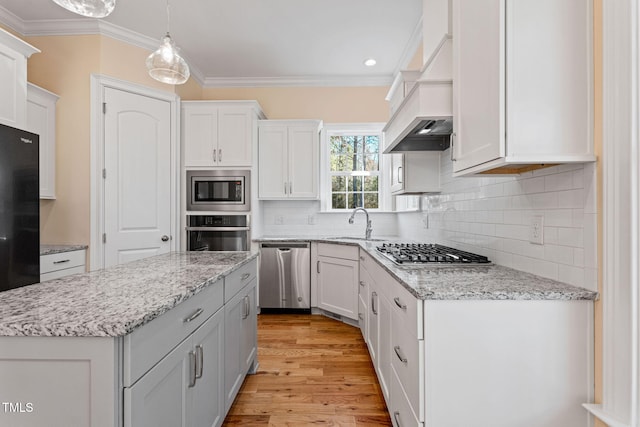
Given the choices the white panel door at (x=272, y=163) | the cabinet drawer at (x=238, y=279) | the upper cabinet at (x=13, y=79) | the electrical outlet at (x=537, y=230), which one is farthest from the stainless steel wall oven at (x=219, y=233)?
the electrical outlet at (x=537, y=230)

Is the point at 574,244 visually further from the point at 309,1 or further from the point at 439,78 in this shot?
the point at 309,1

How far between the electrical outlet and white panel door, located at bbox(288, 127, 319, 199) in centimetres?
279

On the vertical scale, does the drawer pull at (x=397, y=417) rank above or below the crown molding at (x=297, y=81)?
below

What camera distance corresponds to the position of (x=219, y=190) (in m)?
A: 3.83

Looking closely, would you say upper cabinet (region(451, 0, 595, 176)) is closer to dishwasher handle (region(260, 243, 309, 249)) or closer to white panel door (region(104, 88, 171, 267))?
dishwasher handle (region(260, 243, 309, 249))

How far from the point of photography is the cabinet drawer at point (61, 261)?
264cm

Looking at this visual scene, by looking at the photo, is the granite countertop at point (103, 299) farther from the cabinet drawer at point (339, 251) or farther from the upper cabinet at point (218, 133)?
the upper cabinet at point (218, 133)

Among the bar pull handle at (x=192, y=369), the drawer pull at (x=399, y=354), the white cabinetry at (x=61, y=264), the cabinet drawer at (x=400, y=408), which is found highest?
the white cabinetry at (x=61, y=264)

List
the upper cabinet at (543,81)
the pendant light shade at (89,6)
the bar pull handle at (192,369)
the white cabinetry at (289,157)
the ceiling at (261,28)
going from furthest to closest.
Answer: the white cabinetry at (289,157) → the ceiling at (261,28) → the pendant light shade at (89,6) → the bar pull handle at (192,369) → the upper cabinet at (543,81)

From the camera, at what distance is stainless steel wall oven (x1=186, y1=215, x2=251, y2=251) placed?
3.82 metres

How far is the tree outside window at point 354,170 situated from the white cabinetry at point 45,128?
2.96 metres

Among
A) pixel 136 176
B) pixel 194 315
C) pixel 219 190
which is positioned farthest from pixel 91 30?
pixel 194 315

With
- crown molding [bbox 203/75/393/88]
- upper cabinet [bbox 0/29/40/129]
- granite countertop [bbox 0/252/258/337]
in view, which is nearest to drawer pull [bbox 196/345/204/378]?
granite countertop [bbox 0/252/258/337]

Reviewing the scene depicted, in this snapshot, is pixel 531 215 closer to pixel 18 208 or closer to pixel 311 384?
pixel 311 384
